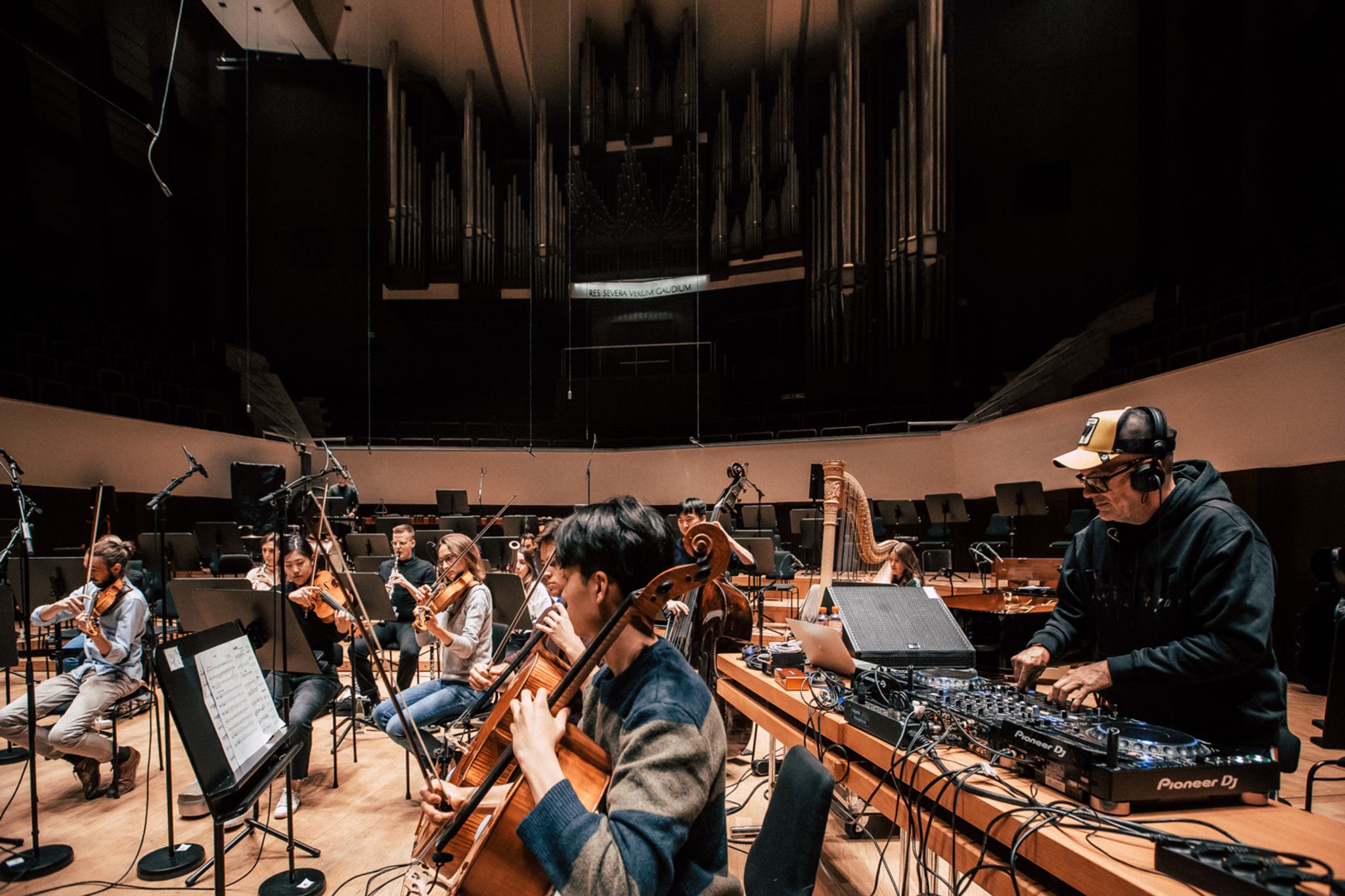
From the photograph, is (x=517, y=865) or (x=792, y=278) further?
(x=792, y=278)

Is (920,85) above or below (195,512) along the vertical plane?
above

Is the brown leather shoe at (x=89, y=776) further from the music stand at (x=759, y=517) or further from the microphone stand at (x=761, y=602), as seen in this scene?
the music stand at (x=759, y=517)

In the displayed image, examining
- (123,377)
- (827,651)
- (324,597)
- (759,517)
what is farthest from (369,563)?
(827,651)

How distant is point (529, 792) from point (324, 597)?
3.46 m

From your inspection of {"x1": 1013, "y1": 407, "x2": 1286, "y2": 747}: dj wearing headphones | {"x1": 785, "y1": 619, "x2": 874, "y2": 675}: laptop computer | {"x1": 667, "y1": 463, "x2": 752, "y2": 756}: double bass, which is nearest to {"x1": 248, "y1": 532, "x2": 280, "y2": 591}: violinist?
{"x1": 667, "y1": 463, "x2": 752, "y2": 756}: double bass

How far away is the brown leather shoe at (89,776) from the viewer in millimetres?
3992

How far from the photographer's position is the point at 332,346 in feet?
45.1

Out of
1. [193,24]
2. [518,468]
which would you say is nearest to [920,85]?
[518,468]

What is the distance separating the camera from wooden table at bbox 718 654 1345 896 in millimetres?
1230

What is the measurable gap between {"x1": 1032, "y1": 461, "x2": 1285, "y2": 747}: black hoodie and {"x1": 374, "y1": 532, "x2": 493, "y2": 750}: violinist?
112 inches

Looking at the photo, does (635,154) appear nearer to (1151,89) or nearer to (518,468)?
(518,468)

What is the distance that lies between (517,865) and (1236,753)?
1429mm

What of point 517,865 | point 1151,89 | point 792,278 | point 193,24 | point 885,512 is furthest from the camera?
point 792,278

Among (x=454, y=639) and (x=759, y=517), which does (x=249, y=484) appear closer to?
(x=759, y=517)
